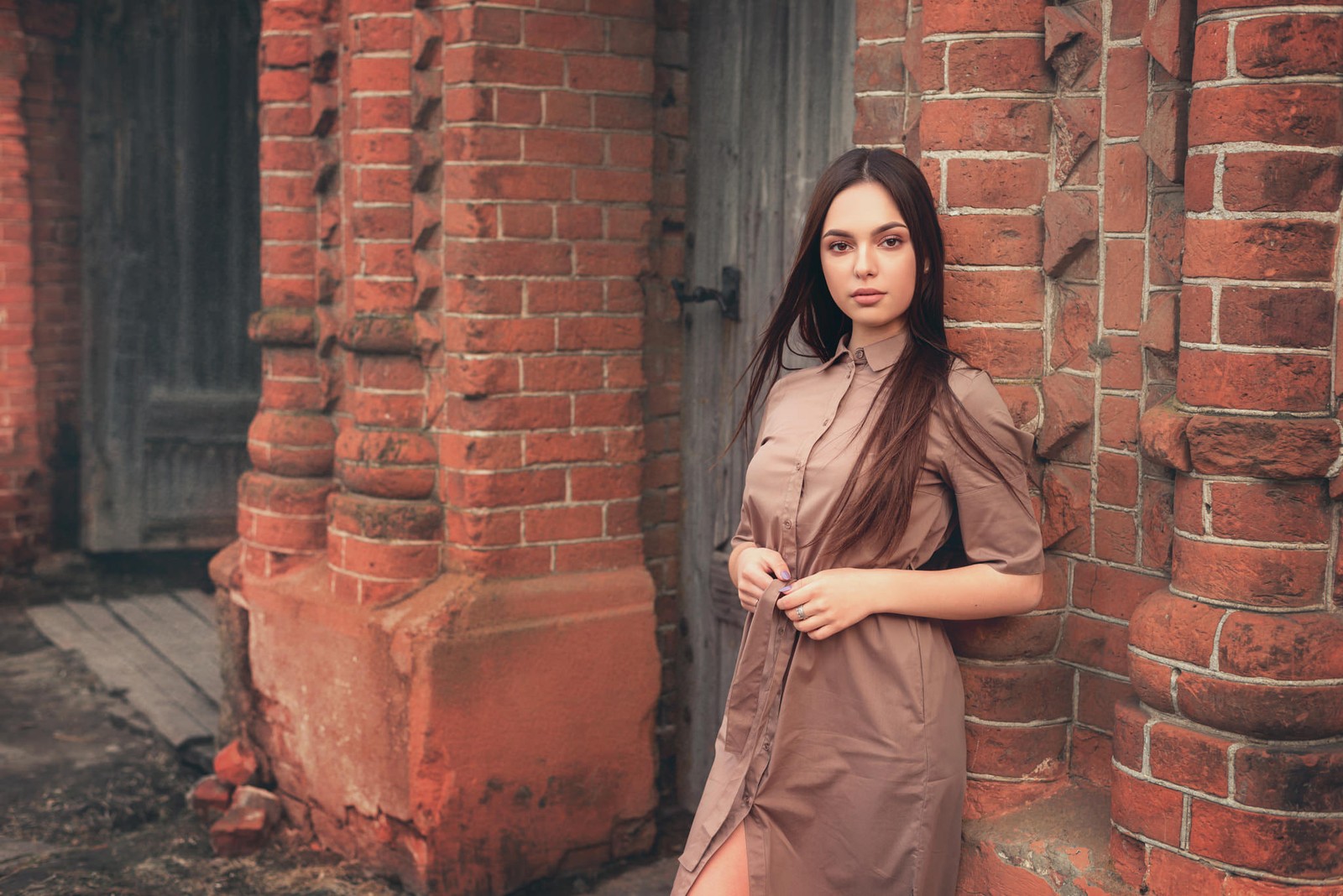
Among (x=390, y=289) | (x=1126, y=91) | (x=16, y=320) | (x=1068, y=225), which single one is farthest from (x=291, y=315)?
(x=16, y=320)

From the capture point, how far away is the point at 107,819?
14.2 ft

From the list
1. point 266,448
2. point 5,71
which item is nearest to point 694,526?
point 266,448

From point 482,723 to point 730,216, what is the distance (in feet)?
5.01

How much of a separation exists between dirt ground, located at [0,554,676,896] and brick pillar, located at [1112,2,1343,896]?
6.62 ft

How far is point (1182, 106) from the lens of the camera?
2.16 meters

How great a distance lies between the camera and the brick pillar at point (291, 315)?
405 cm

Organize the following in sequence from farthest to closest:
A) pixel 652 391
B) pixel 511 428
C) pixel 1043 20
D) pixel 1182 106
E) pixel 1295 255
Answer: pixel 652 391 < pixel 511 428 < pixel 1043 20 < pixel 1182 106 < pixel 1295 255

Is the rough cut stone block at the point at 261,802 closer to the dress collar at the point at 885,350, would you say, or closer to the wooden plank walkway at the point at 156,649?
the wooden plank walkway at the point at 156,649

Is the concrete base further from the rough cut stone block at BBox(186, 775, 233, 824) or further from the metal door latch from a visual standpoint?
the metal door latch

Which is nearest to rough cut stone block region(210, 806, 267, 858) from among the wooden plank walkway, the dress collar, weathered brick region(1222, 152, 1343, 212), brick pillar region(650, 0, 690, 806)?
the wooden plank walkway

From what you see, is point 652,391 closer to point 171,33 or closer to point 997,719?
point 997,719

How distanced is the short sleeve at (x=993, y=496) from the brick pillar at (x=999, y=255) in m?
0.19

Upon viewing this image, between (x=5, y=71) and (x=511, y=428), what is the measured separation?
171 inches

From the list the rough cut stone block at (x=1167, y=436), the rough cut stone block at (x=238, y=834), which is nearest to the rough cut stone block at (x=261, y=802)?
the rough cut stone block at (x=238, y=834)
